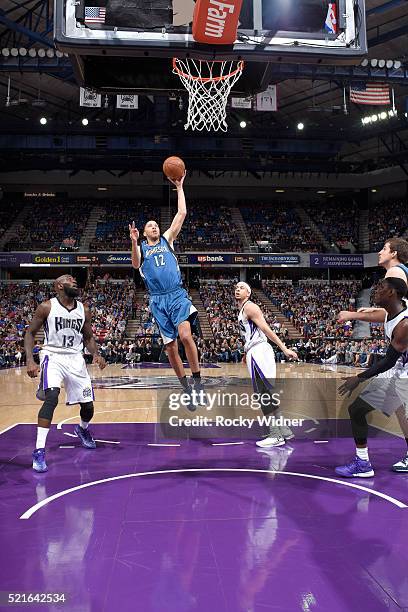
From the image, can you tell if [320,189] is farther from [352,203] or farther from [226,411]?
[226,411]

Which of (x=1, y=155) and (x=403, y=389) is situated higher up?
(x=1, y=155)

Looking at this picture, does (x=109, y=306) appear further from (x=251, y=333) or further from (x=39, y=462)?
(x=39, y=462)

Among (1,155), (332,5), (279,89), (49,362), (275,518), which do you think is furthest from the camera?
(1,155)

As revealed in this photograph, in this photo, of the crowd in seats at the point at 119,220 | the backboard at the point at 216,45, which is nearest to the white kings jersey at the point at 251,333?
the backboard at the point at 216,45

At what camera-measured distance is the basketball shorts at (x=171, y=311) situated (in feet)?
20.6

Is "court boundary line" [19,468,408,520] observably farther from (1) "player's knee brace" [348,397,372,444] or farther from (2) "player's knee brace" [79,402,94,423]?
(2) "player's knee brace" [79,402,94,423]

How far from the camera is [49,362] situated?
5996 millimetres

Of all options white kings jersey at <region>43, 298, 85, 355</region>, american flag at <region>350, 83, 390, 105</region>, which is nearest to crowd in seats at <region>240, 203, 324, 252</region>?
american flag at <region>350, 83, 390, 105</region>

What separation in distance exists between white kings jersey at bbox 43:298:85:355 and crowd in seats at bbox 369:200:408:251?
27947mm

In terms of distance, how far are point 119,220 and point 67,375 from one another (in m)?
29.0

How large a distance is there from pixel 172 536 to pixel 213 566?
564 millimetres

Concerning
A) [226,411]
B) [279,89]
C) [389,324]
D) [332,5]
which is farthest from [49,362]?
[279,89]

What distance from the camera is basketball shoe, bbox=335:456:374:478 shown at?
5.20 meters

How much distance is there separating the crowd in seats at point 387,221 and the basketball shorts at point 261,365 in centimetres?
2642
